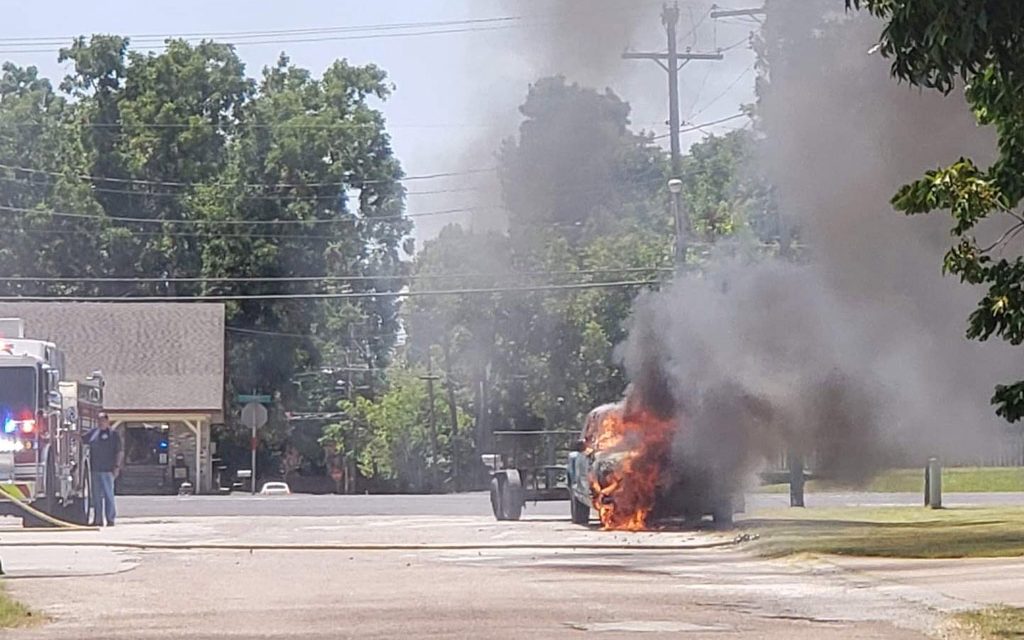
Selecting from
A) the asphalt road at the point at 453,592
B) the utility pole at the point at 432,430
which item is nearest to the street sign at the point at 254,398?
the utility pole at the point at 432,430

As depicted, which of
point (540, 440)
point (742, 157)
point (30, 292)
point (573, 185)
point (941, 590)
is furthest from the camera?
point (30, 292)

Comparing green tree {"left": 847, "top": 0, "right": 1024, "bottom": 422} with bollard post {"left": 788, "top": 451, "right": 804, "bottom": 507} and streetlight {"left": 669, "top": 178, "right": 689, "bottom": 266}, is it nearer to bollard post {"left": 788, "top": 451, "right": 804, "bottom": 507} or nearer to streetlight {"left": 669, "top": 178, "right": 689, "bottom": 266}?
bollard post {"left": 788, "top": 451, "right": 804, "bottom": 507}

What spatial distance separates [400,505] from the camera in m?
36.0

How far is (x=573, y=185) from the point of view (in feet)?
136

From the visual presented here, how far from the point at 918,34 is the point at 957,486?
33734 millimetres

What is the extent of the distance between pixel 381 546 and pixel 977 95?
12.1 metres

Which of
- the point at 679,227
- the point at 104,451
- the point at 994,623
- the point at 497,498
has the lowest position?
the point at 994,623

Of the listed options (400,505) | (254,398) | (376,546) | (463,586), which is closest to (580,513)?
(376,546)

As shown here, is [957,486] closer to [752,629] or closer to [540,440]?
[540,440]

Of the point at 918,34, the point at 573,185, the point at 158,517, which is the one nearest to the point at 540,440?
the point at 158,517

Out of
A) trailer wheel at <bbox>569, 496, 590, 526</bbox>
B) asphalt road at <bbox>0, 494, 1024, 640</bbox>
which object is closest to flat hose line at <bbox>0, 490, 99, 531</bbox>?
asphalt road at <bbox>0, 494, 1024, 640</bbox>

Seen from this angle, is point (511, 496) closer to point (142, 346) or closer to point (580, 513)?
point (580, 513)

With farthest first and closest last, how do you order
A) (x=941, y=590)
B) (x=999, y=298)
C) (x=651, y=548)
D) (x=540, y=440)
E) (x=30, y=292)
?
(x=30, y=292) → (x=540, y=440) → (x=651, y=548) → (x=941, y=590) → (x=999, y=298)

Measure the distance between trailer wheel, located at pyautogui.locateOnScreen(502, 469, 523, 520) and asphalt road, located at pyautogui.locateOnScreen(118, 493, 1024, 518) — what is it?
10.9 ft
